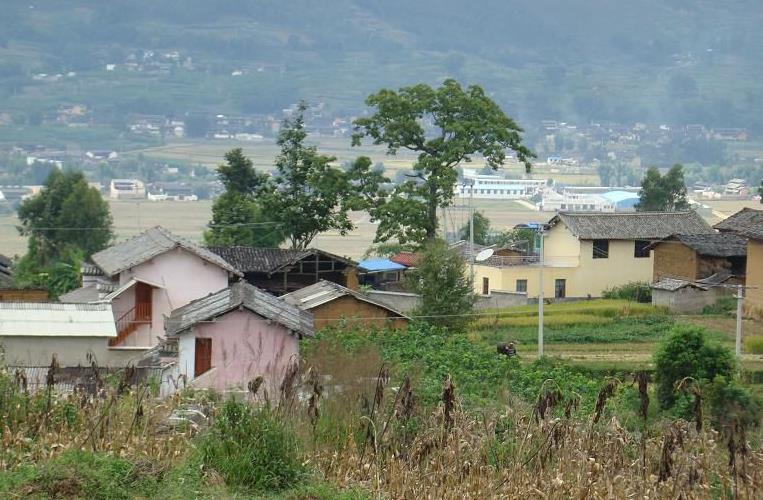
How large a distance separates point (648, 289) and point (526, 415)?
90.3 ft

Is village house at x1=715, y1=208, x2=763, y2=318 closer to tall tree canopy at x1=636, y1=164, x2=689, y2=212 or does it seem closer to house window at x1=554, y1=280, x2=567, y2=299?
house window at x1=554, y1=280, x2=567, y2=299

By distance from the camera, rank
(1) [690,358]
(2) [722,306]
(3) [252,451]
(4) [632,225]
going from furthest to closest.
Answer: (4) [632,225]
(2) [722,306]
(1) [690,358]
(3) [252,451]

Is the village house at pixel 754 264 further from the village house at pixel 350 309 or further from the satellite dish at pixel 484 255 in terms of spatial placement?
the village house at pixel 350 309

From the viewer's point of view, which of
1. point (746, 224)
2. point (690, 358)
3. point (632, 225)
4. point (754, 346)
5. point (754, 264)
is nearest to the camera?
point (690, 358)

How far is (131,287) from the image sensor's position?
2509 centimetres

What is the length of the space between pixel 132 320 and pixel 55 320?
472 centimetres

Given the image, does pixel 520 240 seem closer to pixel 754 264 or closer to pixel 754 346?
pixel 754 264

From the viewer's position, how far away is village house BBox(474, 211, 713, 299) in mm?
40906

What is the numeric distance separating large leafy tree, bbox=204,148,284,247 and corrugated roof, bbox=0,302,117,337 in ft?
62.3

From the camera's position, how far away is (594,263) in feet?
135

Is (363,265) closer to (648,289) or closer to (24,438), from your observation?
(648,289)

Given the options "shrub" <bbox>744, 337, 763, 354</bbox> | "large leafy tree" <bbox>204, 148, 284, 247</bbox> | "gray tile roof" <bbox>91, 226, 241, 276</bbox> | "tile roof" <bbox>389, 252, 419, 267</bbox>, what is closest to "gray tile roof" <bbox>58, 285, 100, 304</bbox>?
"gray tile roof" <bbox>91, 226, 241, 276</bbox>

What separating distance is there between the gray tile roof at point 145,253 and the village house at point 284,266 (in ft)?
16.6

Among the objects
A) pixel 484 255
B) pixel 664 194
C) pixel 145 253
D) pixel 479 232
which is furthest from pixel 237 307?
pixel 664 194
